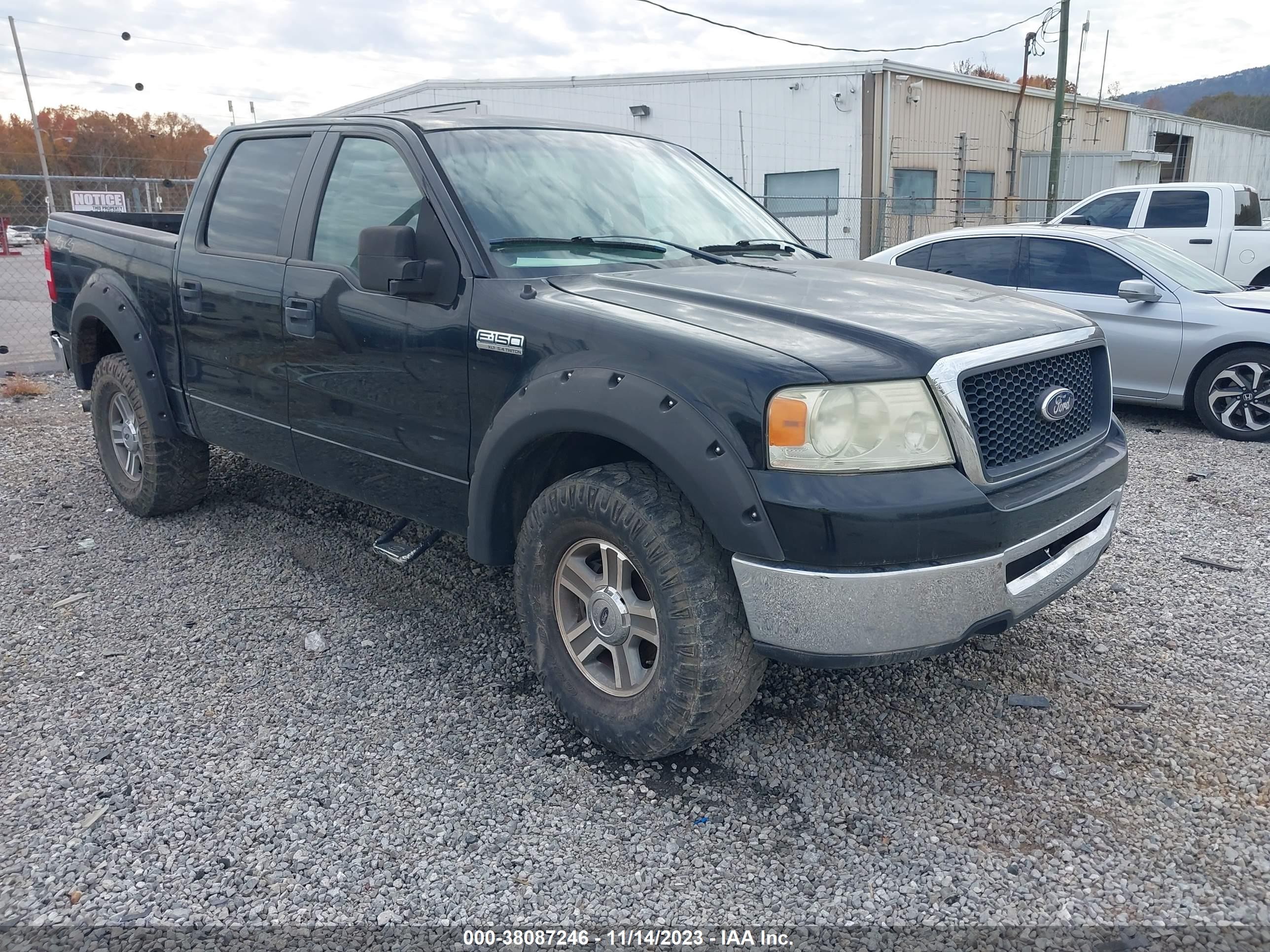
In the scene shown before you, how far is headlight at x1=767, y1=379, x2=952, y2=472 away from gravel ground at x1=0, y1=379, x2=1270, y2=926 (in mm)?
1055

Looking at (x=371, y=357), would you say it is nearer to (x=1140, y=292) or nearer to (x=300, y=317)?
(x=300, y=317)

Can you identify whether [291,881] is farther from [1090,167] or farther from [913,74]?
[1090,167]

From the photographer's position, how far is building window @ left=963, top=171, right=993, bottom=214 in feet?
78.3

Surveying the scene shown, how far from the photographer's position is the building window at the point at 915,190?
71.4ft

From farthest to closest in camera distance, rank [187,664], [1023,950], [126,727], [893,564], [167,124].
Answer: [167,124] < [187,664] < [126,727] < [893,564] < [1023,950]

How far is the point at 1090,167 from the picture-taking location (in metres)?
24.4

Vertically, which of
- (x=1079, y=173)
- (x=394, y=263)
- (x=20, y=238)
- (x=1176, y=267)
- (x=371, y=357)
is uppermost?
(x=394, y=263)

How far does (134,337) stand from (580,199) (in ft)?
8.71

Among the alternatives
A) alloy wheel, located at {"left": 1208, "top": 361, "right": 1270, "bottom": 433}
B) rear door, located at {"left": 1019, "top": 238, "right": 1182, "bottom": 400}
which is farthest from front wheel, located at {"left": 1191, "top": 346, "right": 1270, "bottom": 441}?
rear door, located at {"left": 1019, "top": 238, "right": 1182, "bottom": 400}

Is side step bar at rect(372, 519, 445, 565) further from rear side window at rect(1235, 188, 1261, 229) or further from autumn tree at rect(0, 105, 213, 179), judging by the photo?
autumn tree at rect(0, 105, 213, 179)

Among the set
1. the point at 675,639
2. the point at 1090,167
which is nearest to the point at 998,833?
the point at 675,639

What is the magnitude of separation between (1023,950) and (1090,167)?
85.2 ft

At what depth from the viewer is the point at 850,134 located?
2088 centimetres

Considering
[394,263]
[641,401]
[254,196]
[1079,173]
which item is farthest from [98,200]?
[1079,173]
